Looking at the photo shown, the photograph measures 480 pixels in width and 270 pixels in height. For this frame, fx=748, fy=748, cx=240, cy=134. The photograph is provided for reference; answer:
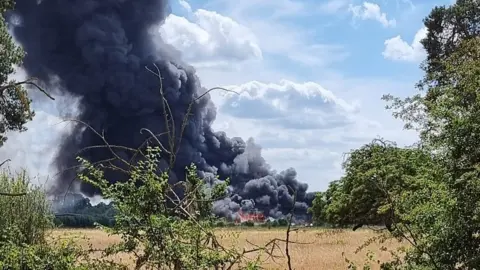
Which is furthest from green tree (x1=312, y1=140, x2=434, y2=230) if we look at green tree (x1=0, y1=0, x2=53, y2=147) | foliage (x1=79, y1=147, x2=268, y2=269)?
green tree (x1=0, y1=0, x2=53, y2=147)

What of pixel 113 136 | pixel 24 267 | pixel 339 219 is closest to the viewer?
pixel 24 267

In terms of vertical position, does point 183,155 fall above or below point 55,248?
above

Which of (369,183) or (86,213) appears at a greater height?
(369,183)

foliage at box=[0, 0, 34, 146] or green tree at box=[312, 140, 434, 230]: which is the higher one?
foliage at box=[0, 0, 34, 146]

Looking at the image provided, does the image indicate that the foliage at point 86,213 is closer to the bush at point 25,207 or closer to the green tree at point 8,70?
the bush at point 25,207

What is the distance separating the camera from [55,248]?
644cm

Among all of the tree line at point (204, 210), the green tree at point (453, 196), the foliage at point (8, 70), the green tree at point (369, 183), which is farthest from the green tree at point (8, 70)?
the green tree at point (453, 196)

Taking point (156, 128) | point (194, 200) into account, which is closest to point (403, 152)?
point (194, 200)

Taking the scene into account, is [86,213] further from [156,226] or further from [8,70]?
[8,70]

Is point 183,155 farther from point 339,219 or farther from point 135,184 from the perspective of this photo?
point 135,184

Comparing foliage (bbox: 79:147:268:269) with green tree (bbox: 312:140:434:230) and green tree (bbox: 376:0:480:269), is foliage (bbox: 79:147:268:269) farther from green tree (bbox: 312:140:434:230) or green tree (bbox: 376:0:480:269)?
green tree (bbox: 312:140:434:230)

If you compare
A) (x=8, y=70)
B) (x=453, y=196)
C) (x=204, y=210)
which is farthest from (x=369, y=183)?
(x=8, y=70)

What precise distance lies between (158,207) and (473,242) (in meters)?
4.62

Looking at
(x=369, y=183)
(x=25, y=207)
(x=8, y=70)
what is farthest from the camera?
(x=8, y=70)
